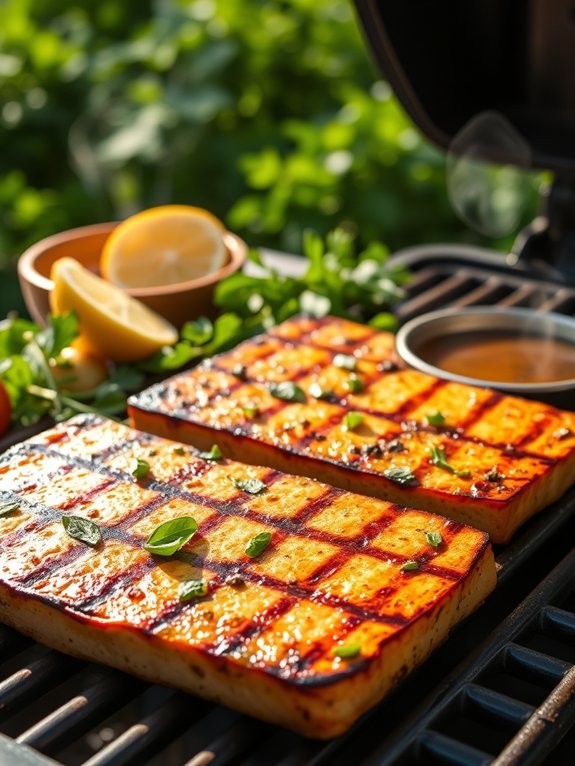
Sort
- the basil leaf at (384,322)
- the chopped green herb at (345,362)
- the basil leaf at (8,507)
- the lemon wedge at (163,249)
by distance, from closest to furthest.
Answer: the basil leaf at (8,507) → the chopped green herb at (345,362) → the basil leaf at (384,322) → the lemon wedge at (163,249)

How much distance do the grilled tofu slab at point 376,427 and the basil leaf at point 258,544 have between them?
340 mm

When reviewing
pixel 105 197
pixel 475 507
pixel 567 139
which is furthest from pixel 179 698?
pixel 105 197

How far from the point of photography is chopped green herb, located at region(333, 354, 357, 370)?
251 cm

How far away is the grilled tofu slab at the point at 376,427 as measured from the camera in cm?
202

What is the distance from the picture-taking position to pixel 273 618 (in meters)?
1.59

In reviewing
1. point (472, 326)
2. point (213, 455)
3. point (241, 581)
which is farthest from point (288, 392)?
point (241, 581)

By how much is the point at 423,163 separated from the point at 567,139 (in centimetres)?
229

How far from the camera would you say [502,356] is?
267 centimetres

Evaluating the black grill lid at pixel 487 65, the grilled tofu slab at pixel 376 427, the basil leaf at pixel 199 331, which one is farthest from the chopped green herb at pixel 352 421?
the black grill lid at pixel 487 65

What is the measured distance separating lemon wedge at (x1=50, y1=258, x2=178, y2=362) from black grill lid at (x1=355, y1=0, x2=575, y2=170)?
3.41 feet

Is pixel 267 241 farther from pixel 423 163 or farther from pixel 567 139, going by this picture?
pixel 567 139

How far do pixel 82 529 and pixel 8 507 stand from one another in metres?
0.18

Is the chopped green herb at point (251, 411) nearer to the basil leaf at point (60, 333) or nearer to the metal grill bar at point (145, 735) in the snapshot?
the basil leaf at point (60, 333)

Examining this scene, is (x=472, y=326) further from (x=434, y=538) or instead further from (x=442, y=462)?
(x=434, y=538)
